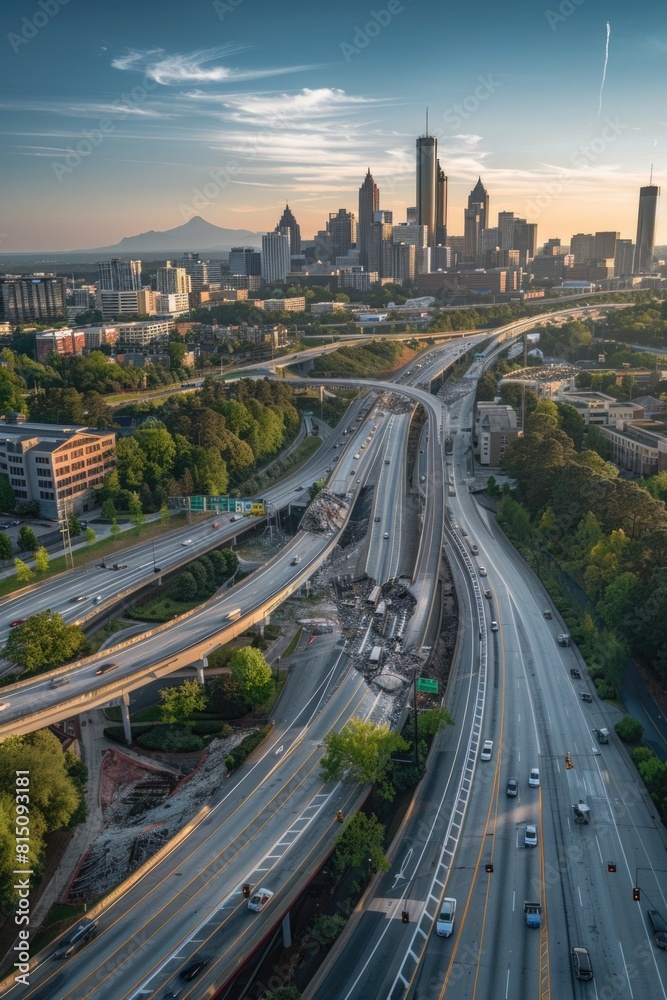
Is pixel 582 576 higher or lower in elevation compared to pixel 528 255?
lower

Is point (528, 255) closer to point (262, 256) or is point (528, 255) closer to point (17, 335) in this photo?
point (262, 256)

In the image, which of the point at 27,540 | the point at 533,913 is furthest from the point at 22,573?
the point at 533,913

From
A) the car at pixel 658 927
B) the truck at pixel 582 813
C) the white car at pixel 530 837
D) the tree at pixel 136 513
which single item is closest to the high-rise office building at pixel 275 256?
the tree at pixel 136 513

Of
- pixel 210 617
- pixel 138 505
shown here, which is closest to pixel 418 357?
pixel 138 505

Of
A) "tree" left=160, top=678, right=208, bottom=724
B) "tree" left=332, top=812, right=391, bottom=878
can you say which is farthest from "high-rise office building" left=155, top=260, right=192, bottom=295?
"tree" left=332, top=812, right=391, bottom=878

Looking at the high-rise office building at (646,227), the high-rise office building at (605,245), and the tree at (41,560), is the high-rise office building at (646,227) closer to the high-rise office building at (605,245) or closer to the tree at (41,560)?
the high-rise office building at (605,245)
